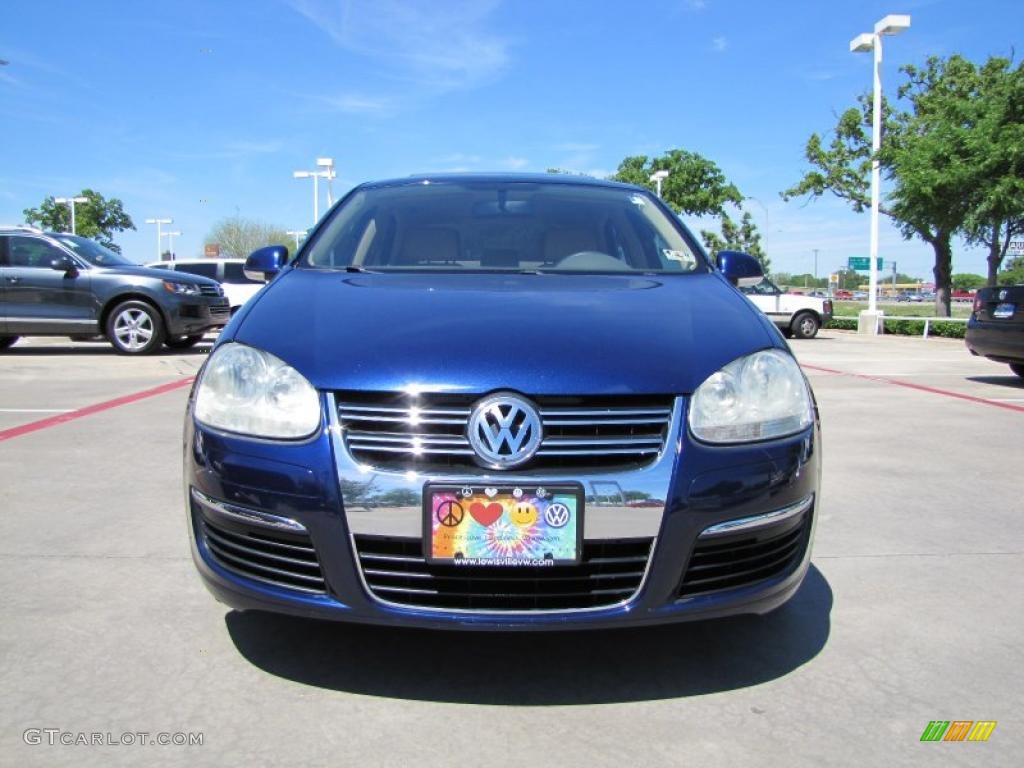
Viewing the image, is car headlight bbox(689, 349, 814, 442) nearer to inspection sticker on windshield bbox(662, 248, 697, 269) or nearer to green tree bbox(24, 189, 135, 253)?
inspection sticker on windshield bbox(662, 248, 697, 269)

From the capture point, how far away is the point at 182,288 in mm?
12016

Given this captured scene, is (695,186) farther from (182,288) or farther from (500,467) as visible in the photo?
(500,467)

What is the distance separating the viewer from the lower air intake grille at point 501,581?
6.97 ft

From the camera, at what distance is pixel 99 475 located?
185 inches

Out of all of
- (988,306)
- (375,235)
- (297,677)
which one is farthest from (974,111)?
(297,677)

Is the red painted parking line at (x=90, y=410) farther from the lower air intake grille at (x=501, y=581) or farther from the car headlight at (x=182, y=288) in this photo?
the lower air intake grille at (x=501, y=581)

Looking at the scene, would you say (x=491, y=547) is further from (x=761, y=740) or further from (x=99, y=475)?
(x=99, y=475)

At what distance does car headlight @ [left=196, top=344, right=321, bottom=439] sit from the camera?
7.23 feet

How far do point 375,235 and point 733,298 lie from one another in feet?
4.91

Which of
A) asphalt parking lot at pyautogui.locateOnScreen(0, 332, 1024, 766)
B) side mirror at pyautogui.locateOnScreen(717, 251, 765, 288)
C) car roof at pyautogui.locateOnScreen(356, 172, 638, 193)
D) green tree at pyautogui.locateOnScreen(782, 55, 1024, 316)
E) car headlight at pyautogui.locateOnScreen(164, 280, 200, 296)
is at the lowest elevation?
asphalt parking lot at pyautogui.locateOnScreen(0, 332, 1024, 766)

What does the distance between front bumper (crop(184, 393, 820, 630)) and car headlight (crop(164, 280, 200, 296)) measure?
1031 cm

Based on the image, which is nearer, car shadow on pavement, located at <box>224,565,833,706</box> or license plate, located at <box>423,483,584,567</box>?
license plate, located at <box>423,483,584,567</box>

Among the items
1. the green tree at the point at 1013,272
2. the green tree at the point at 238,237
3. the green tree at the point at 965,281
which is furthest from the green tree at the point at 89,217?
the green tree at the point at 965,281

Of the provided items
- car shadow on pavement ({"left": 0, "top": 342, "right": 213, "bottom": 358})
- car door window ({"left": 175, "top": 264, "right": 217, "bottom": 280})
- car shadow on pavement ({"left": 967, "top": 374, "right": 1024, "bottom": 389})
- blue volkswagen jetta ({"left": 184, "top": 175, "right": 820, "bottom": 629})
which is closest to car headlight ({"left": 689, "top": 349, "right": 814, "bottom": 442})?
blue volkswagen jetta ({"left": 184, "top": 175, "right": 820, "bottom": 629})
